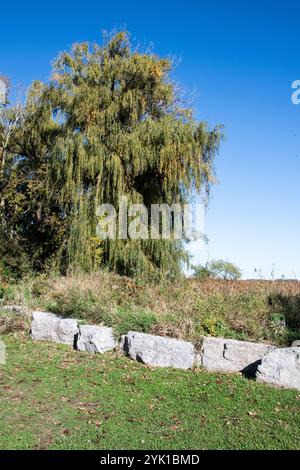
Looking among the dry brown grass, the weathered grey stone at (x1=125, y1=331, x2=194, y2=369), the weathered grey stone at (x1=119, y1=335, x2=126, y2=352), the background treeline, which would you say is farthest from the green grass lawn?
the background treeline

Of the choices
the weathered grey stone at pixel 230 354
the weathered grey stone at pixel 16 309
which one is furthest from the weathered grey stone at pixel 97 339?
the weathered grey stone at pixel 16 309

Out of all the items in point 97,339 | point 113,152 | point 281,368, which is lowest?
point 281,368

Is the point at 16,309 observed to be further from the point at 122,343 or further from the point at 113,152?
the point at 113,152

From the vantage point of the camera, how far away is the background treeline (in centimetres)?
1574

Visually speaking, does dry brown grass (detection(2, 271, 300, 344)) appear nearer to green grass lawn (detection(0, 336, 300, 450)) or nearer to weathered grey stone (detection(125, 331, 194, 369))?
weathered grey stone (detection(125, 331, 194, 369))

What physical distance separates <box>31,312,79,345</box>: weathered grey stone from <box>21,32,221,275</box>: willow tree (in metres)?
6.49

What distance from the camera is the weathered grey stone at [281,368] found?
19.6ft

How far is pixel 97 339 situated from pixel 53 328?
1264 millimetres

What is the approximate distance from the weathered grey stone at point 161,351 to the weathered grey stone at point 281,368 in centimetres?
121

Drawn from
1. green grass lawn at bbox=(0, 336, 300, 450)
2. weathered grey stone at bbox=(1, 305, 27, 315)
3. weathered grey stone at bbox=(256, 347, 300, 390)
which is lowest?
green grass lawn at bbox=(0, 336, 300, 450)

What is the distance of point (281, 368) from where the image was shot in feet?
19.9

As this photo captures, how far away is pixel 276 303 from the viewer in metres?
8.30

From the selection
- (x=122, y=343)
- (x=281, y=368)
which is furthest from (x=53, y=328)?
(x=281, y=368)

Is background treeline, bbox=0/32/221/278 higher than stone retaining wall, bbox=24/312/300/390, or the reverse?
background treeline, bbox=0/32/221/278
